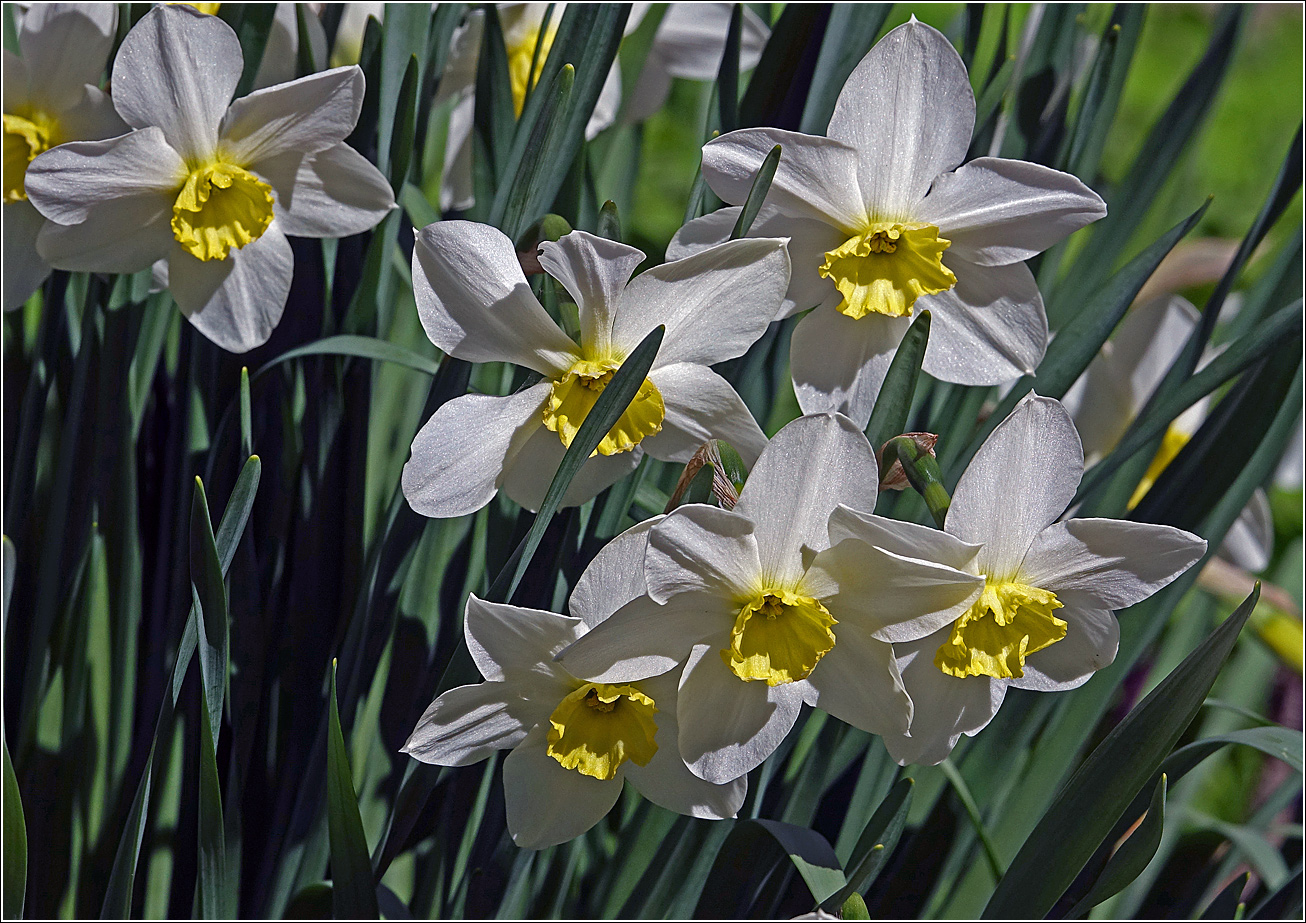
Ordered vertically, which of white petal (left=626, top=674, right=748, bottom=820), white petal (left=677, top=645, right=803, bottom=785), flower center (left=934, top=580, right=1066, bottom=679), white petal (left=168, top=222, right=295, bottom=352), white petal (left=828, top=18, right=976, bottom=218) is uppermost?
white petal (left=828, top=18, right=976, bottom=218)

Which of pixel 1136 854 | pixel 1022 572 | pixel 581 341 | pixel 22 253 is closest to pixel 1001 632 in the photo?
pixel 1022 572

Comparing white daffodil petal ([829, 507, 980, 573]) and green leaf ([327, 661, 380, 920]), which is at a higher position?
white daffodil petal ([829, 507, 980, 573])

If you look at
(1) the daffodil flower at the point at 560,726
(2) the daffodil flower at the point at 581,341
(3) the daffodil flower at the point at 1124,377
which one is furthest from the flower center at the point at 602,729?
(3) the daffodil flower at the point at 1124,377

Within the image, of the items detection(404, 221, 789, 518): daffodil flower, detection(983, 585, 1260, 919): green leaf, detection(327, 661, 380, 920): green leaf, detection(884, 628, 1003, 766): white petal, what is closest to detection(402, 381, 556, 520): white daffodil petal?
detection(404, 221, 789, 518): daffodil flower

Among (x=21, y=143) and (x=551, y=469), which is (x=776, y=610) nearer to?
(x=551, y=469)

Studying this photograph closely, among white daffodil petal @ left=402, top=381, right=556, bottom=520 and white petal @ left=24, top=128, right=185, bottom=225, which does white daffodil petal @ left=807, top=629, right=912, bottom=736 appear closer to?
white daffodil petal @ left=402, top=381, right=556, bottom=520

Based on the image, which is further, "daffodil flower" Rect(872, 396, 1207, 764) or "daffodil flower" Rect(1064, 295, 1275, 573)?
"daffodil flower" Rect(1064, 295, 1275, 573)
